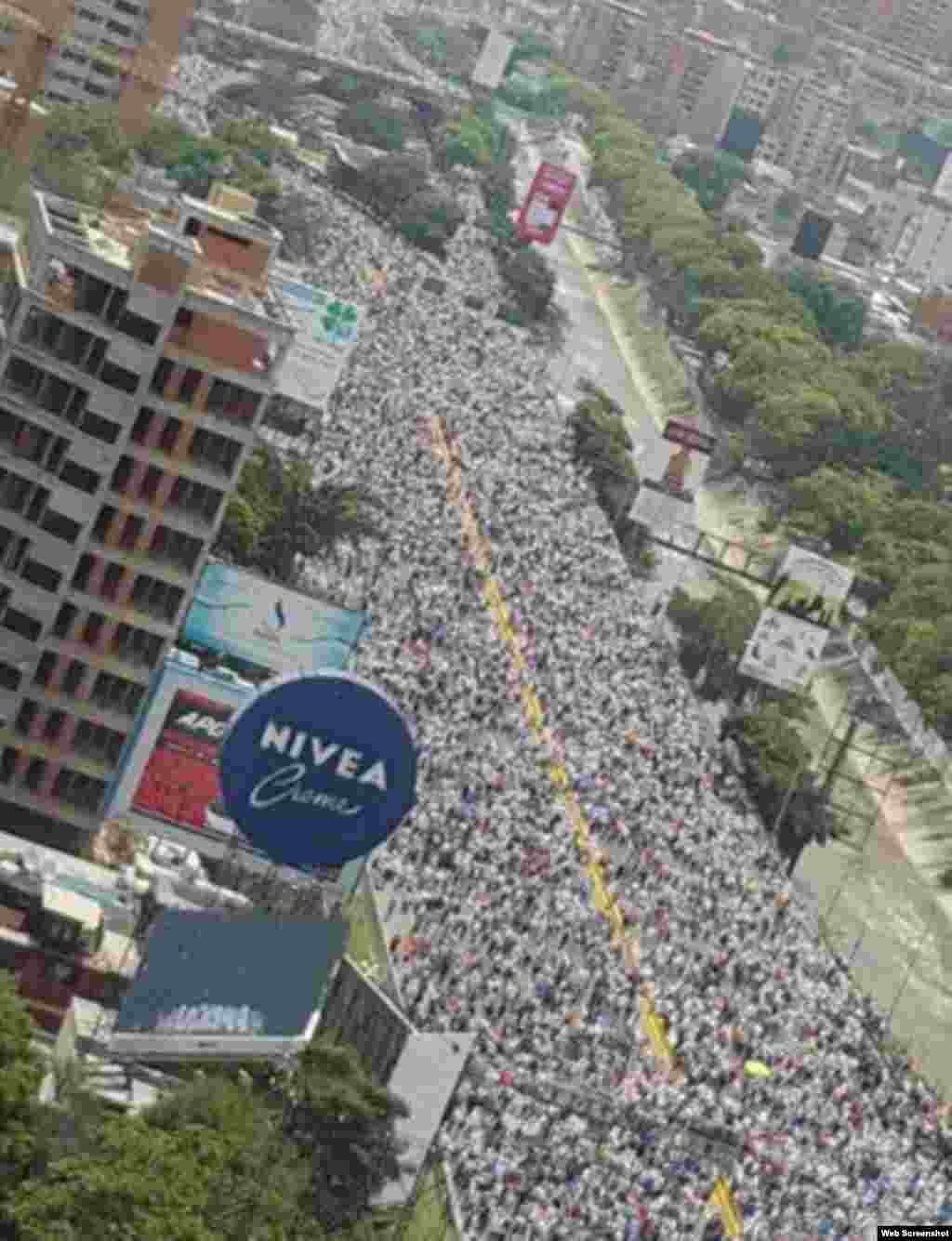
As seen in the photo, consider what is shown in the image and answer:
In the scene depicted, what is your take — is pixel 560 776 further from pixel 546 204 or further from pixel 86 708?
pixel 546 204

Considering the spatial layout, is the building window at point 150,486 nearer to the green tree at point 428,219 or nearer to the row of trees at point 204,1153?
the row of trees at point 204,1153

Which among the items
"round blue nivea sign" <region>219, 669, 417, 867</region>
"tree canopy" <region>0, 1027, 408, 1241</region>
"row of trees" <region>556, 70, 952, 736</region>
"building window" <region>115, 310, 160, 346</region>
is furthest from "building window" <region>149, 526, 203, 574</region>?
"row of trees" <region>556, 70, 952, 736</region>

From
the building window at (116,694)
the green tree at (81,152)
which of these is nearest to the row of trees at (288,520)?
the green tree at (81,152)

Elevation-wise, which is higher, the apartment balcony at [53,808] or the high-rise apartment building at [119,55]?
the apartment balcony at [53,808]

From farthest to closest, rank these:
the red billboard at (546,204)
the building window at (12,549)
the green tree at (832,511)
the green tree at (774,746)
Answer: the red billboard at (546,204) < the green tree at (832,511) < the green tree at (774,746) < the building window at (12,549)

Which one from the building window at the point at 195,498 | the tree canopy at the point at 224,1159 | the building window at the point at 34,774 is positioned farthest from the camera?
the building window at the point at 34,774

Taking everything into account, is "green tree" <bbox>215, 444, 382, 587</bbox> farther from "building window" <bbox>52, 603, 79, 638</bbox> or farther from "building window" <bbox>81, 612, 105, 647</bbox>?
"building window" <bbox>52, 603, 79, 638</bbox>
